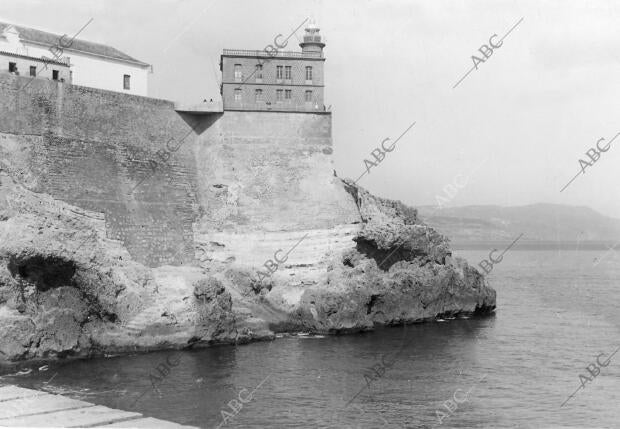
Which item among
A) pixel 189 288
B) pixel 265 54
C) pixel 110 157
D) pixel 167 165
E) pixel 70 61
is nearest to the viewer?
pixel 189 288

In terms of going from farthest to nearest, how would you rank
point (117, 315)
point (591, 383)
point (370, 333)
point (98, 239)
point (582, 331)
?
1. point (582, 331)
2. point (370, 333)
3. point (98, 239)
4. point (117, 315)
5. point (591, 383)

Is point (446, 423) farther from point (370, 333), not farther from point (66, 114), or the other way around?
point (66, 114)

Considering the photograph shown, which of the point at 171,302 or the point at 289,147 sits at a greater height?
the point at 289,147


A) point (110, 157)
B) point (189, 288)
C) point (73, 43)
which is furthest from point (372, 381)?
point (73, 43)

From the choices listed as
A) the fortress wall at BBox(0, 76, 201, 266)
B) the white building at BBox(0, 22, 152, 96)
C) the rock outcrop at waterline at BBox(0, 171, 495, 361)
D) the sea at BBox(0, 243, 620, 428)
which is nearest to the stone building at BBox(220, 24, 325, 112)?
→ the fortress wall at BBox(0, 76, 201, 266)

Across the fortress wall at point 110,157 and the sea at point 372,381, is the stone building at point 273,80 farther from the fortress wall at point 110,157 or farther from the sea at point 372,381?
the sea at point 372,381

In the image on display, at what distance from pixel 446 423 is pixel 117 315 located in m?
17.2

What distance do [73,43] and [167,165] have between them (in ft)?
27.4

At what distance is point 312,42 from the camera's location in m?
48.2

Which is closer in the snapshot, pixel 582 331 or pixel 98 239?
pixel 98 239

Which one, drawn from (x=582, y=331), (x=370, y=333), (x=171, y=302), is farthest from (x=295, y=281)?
(x=582, y=331)

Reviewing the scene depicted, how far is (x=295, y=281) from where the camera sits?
147 feet

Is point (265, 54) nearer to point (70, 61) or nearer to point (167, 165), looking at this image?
point (167, 165)

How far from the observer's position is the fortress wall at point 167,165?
39.1 m
